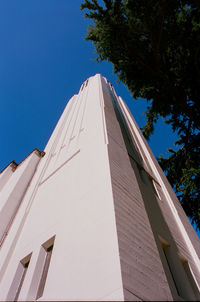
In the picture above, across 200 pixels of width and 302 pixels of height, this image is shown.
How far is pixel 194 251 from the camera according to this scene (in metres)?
4.64

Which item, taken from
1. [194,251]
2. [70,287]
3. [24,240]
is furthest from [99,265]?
[194,251]

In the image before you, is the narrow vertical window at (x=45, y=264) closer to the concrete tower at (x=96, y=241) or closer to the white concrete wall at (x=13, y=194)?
the concrete tower at (x=96, y=241)

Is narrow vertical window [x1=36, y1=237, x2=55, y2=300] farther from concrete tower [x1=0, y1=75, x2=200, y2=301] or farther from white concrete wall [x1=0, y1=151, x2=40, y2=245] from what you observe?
white concrete wall [x1=0, y1=151, x2=40, y2=245]

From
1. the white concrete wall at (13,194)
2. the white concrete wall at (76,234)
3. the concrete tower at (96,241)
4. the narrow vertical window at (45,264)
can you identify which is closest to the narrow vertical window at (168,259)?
the concrete tower at (96,241)

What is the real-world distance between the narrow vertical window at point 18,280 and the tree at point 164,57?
5852 millimetres

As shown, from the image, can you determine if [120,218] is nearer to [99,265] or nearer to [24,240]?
[99,265]

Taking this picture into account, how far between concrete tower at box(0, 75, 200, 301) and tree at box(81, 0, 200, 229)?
9.28 feet

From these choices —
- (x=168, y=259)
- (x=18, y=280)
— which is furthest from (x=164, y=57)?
(x=18, y=280)

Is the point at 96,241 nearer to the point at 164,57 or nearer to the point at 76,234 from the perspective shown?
the point at 76,234

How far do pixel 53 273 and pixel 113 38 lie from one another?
6.75m

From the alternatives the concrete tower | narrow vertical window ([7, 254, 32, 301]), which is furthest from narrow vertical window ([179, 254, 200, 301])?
narrow vertical window ([7, 254, 32, 301])

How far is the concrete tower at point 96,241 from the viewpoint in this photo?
7.12 ft

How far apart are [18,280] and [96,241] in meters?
1.65

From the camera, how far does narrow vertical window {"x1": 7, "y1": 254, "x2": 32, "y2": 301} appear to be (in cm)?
309
